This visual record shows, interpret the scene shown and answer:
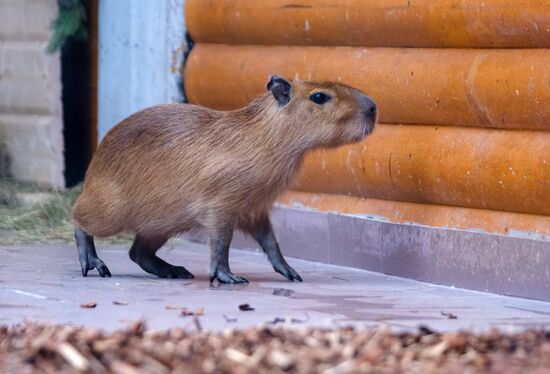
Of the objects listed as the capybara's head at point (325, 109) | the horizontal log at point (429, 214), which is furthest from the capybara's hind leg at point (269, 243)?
the capybara's head at point (325, 109)

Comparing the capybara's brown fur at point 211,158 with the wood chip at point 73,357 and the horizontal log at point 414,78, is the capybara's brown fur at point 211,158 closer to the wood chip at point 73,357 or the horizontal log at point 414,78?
the horizontal log at point 414,78

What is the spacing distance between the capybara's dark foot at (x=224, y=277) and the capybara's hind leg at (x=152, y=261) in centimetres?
36

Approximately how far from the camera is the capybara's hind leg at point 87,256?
20.2 ft

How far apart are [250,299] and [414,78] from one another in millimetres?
1666

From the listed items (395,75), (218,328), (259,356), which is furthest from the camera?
(395,75)

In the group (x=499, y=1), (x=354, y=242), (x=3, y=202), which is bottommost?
(x=3, y=202)

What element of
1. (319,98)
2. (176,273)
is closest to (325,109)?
(319,98)

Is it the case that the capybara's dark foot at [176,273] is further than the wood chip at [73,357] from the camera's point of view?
Yes

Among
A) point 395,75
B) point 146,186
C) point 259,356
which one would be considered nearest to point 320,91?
point 395,75

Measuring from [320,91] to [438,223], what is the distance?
2.91 feet

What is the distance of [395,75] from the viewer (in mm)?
6445

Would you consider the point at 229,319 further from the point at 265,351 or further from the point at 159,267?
the point at 159,267

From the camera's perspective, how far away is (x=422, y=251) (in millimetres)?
6242

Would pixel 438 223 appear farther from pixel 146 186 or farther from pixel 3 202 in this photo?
pixel 3 202
